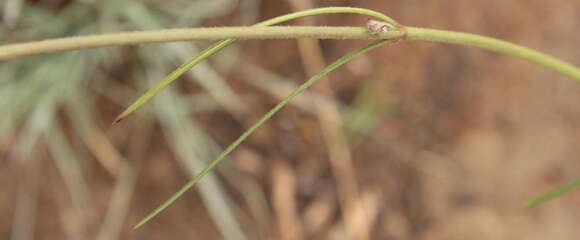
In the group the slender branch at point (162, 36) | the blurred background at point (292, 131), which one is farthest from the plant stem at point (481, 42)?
the blurred background at point (292, 131)

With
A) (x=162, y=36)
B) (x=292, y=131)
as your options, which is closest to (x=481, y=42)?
(x=162, y=36)

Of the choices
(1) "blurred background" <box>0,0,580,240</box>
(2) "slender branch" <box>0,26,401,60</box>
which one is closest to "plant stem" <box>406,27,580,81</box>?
(2) "slender branch" <box>0,26,401,60</box>

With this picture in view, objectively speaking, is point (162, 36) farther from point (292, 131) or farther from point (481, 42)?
point (292, 131)

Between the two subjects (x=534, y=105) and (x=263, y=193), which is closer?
(x=534, y=105)

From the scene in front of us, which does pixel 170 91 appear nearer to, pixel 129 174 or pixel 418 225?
pixel 129 174

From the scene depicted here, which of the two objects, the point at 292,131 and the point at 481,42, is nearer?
the point at 481,42

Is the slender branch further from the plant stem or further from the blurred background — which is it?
the blurred background

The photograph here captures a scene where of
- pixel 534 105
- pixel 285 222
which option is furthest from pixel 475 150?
pixel 285 222
